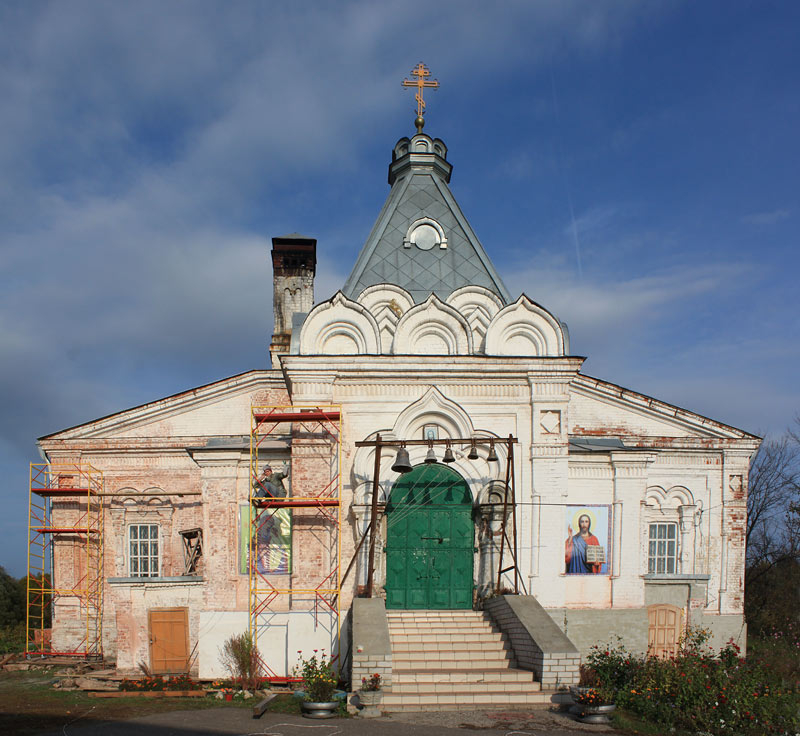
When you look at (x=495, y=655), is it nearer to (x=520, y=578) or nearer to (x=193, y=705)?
(x=520, y=578)

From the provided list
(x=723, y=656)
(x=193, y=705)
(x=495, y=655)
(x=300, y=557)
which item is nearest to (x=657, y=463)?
(x=723, y=656)

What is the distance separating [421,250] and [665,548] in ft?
26.6

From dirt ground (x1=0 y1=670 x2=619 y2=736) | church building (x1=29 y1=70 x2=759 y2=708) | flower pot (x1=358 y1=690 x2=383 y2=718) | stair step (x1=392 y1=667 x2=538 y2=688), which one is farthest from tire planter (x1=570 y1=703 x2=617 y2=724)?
flower pot (x1=358 y1=690 x2=383 y2=718)

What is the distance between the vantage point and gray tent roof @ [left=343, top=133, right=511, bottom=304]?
16.2 m

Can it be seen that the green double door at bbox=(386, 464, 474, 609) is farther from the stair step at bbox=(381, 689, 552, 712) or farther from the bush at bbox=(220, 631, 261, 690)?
the stair step at bbox=(381, 689, 552, 712)

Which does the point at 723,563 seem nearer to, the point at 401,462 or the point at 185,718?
the point at 401,462

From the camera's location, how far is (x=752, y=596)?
22938 mm

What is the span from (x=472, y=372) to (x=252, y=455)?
400cm

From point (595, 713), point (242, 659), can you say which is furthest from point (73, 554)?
point (595, 713)

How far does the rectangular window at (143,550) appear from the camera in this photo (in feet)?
53.1

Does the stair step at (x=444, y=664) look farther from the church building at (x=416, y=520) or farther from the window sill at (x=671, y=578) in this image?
the window sill at (x=671, y=578)

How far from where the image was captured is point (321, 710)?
9.34 m

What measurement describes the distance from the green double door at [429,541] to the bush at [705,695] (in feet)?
8.99

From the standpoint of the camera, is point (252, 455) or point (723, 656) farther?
point (252, 455)
